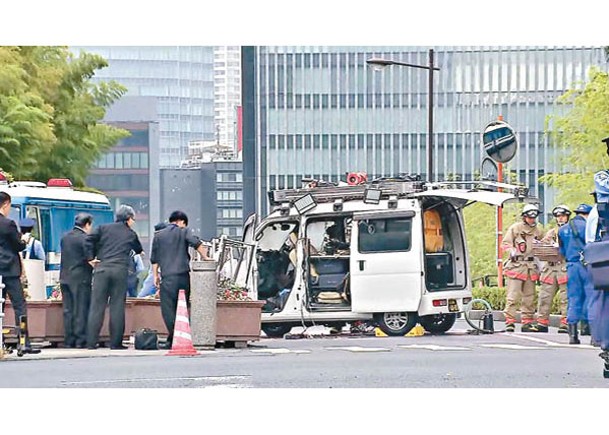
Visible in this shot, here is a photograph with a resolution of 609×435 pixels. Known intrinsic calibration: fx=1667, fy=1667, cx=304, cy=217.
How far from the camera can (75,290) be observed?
1898cm

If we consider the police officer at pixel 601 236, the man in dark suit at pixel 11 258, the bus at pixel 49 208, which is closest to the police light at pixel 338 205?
the bus at pixel 49 208

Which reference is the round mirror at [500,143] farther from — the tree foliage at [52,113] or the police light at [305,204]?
the tree foliage at [52,113]

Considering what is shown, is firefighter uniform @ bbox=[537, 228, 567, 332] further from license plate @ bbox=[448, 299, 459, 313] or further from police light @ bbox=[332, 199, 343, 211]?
police light @ bbox=[332, 199, 343, 211]

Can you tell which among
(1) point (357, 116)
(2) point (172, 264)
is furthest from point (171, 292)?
(1) point (357, 116)

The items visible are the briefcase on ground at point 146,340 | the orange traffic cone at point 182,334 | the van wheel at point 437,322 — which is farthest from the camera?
the van wheel at point 437,322

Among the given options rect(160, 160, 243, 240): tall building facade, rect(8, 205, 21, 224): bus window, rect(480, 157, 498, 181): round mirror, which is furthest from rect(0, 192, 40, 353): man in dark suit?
rect(160, 160, 243, 240): tall building facade

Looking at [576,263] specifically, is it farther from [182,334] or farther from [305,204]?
[305,204]

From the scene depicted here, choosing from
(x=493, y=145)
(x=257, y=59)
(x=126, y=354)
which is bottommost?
(x=126, y=354)

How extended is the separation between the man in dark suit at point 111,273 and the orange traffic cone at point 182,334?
36.1 inches

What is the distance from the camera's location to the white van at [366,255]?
854 inches
